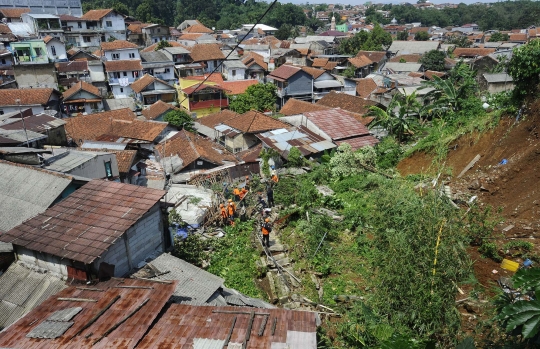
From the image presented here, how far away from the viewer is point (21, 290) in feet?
27.2

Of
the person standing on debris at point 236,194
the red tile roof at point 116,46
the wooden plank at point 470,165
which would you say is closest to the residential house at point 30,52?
the red tile roof at point 116,46

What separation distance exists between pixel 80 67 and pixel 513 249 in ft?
142

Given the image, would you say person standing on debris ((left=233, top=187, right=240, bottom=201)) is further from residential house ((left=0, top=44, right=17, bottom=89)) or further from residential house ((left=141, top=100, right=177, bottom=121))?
residential house ((left=0, top=44, right=17, bottom=89))

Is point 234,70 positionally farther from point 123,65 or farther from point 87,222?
point 87,222

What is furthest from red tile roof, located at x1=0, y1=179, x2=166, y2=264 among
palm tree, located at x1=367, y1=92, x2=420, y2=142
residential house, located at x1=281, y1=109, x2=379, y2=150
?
palm tree, located at x1=367, y1=92, x2=420, y2=142

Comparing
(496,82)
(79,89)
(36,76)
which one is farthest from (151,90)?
(496,82)

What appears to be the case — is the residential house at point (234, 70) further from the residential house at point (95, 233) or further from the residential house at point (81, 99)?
the residential house at point (95, 233)

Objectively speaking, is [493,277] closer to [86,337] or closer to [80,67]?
[86,337]

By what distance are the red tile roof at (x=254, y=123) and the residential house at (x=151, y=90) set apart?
50.9 ft

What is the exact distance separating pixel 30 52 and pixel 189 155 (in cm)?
2959

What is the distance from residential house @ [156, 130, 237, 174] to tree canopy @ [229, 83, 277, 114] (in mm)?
11772

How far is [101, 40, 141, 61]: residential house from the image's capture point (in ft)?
144

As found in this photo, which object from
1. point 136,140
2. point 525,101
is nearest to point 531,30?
point 525,101

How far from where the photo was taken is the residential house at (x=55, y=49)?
141 feet
